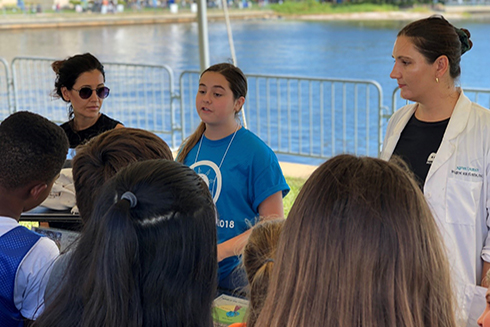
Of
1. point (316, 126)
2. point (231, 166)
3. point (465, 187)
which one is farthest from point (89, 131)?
point (316, 126)

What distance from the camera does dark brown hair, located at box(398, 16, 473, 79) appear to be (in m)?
1.96

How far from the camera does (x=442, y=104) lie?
6.63 feet

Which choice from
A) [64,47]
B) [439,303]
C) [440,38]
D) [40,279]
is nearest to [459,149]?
[440,38]

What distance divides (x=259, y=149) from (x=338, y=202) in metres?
1.22

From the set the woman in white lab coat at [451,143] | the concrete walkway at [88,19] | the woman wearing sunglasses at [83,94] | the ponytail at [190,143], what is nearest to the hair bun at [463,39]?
the woman in white lab coat at [451,143]

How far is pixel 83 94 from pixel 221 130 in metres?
0.85

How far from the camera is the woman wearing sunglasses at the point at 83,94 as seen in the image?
2.60 meters

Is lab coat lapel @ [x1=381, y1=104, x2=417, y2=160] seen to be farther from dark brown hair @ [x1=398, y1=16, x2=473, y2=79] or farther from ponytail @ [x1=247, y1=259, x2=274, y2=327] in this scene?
ponytail @ [x1=247, y1=259, x2=274, y2=327]

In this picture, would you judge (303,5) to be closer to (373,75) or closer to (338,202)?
(373,75)

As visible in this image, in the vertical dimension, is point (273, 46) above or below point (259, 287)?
above

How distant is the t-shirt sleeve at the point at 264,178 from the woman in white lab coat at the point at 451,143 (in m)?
0.53

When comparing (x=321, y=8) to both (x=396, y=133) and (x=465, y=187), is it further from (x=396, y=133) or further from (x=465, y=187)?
(x=465, y=187)

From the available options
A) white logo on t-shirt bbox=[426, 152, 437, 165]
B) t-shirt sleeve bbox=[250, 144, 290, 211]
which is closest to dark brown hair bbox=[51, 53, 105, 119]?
t-shirt sleeve bbox=[250, 144, 290, 211]

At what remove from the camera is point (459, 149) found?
1.95m
